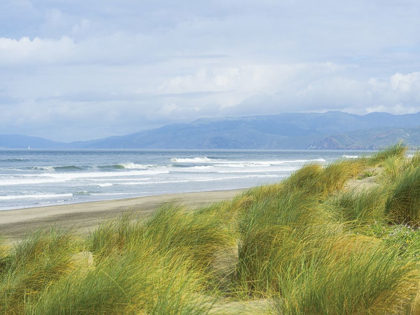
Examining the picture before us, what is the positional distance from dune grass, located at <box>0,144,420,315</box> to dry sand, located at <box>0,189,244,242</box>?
435 centimetres

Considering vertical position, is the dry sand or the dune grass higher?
the dune grass

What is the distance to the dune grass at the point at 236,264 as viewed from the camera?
11.4 feet

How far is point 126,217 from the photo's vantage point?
596 centimetres

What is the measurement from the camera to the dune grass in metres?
3.48

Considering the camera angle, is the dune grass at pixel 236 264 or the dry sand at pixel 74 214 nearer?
the dune grass at pixel 236 264

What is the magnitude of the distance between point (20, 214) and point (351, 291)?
11.1m

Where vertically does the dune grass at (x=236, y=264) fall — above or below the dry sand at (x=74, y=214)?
above

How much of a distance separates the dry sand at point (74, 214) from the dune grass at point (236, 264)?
14.3ft

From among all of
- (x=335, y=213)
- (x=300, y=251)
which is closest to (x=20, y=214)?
(x=335, y=213)

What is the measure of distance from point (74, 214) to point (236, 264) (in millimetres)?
8789

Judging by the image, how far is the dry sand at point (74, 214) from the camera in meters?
10.5

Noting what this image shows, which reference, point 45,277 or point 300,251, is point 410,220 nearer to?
point 300,251

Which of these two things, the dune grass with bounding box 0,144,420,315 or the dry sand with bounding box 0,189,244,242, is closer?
the dune grass with bounding box 0,144,420,315

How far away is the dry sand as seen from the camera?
10492 mm
